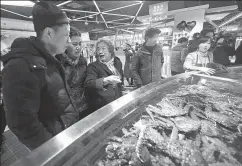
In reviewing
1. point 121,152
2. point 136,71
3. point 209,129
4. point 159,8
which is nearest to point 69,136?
point 121,152

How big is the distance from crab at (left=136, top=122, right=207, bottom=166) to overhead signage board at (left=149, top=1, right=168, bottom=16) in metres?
6.72

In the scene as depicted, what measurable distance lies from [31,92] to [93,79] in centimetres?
110

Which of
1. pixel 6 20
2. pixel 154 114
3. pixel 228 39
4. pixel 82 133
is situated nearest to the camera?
pixel 82 133

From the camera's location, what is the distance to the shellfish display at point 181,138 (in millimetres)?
722

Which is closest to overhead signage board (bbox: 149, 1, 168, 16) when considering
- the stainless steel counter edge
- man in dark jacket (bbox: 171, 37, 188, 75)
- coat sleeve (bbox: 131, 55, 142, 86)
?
man in dark jacket (bbox: 171, 37, 188, 75)

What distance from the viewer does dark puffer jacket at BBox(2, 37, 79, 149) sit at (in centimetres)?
97

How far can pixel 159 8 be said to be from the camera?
20.7ft

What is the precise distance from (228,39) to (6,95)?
5.75 meters

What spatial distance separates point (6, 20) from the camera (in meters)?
7.67

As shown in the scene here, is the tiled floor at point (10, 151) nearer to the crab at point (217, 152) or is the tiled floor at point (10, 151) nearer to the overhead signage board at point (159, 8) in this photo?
the crab at point (217, 152)

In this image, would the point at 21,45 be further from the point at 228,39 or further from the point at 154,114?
the point at 228,39

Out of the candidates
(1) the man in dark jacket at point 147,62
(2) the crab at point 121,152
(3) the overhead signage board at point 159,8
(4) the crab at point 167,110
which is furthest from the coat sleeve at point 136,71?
(3) the overhead signage board at point 159,8

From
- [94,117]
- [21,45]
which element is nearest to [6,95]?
[21,45]

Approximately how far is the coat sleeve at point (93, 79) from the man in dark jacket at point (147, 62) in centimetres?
128
